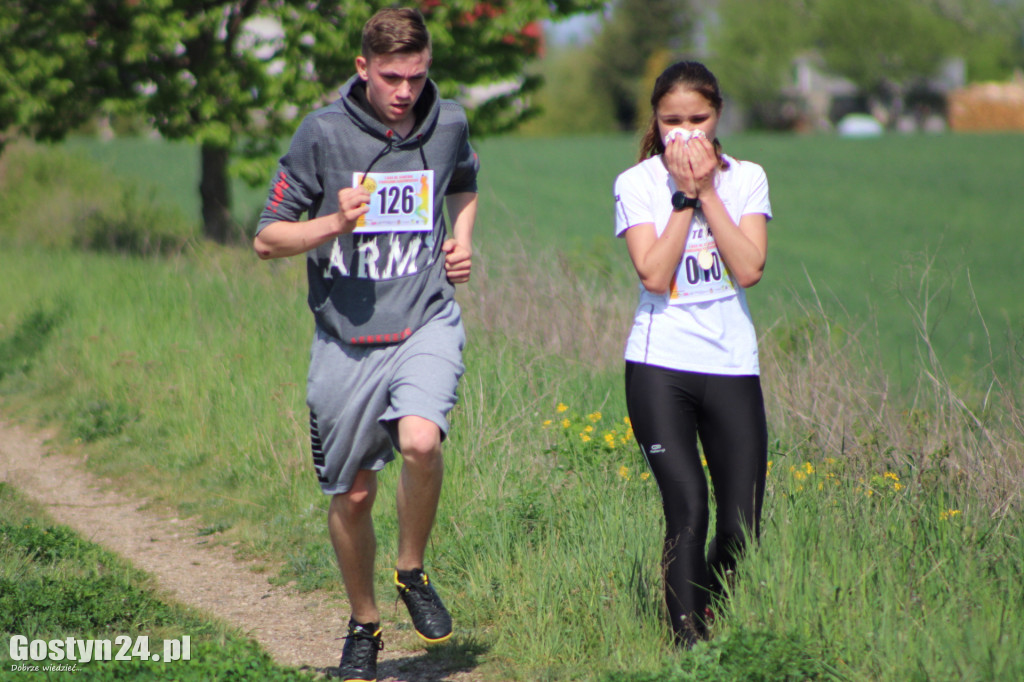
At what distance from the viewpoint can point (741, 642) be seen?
3.50m

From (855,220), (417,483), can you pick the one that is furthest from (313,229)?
(855,220)

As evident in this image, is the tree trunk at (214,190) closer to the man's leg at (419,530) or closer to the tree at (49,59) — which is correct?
the tree at (49,59)

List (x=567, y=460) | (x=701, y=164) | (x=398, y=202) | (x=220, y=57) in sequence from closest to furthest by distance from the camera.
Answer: (x=701, y=164) → (x=398, y=202) → (x=567, y=460) → (x=220, y=57)

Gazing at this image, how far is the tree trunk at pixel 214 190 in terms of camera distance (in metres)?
14.5

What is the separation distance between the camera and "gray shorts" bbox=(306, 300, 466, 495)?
3.82 metres

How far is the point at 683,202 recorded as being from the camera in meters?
3.67

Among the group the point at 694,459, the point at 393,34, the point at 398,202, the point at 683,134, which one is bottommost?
the point at 694,459

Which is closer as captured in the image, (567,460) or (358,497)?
(358,497)

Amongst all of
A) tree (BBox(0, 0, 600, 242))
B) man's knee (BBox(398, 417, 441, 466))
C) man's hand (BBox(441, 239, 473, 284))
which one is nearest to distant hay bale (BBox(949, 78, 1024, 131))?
tree (BBox(0, 0, 600, 242))

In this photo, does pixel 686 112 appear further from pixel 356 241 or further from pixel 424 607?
pixel 424 607

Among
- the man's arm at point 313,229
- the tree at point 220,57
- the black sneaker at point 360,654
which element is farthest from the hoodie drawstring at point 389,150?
the tree at point 220,57

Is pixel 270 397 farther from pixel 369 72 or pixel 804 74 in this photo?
pixel 804 74

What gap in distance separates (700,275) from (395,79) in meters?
1.20

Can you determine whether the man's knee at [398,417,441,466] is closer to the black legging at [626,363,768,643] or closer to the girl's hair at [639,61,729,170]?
the black legging at [626,363,768,643]
